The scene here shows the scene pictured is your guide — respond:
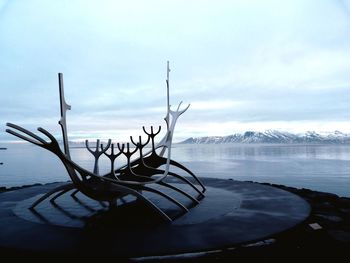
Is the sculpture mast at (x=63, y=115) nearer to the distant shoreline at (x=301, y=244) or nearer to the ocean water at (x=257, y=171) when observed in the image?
the distant shoreline at (x=301, y=244)

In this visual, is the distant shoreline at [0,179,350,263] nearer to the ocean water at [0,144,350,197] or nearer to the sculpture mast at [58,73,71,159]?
the sculpture mast at [58,73,71,159]

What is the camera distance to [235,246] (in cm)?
630

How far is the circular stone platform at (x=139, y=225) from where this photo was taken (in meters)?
6.35

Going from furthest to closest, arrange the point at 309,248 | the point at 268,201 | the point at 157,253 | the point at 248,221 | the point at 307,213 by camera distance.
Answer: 1. the point at 268,201
2. the point at 307,213
3. the point at 248,221
4. the point at 309,248
5. the point at 157,253

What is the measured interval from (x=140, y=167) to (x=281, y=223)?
4865 mm

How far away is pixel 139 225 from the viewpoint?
7.91m

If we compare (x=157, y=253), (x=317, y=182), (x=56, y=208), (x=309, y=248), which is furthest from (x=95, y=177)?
(x=317, y=182)

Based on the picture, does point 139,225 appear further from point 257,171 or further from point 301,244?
point 257,171

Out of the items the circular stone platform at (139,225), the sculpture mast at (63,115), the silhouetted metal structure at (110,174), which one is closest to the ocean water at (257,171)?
the circular stone platform at (139,225)

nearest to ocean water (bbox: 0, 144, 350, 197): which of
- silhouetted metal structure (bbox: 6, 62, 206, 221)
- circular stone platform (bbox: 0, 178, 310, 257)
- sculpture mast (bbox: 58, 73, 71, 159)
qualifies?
circular stone platform (bbox: 0, 178, 310, 257)

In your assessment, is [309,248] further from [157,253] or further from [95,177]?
[95,177]

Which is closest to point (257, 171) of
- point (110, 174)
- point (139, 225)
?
point (110, 174)

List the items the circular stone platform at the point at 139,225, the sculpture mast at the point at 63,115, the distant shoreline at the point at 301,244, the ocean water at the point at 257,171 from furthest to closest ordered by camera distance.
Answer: the ocean water at the point at 257,171 → the sculpture mast at the point at 63,115 → the circular stone platform at the point at 139,225 → the distant shoreline at the point at 301,244

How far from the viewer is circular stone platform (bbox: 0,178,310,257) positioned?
20.8 ft
